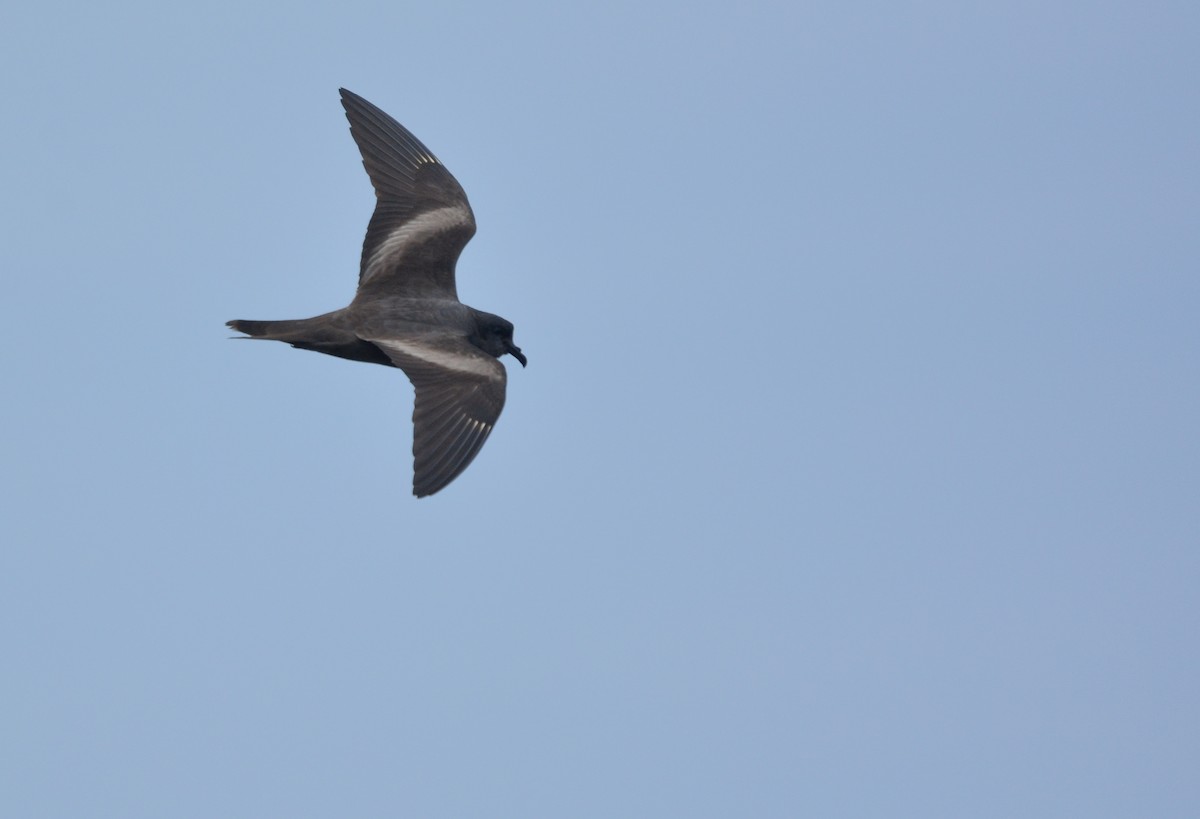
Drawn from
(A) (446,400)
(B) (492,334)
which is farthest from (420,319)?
(A) (446,400)

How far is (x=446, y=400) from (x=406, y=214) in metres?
3.21

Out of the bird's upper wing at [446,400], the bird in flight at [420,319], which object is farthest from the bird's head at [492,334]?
the bird's upper wing at [446,400]

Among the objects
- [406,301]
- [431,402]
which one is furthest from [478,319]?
[431,402]

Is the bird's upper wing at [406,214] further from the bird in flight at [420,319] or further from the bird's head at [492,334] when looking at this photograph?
the bird's head at [492,334]

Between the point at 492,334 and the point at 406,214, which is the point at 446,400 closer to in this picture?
the point at 492,334

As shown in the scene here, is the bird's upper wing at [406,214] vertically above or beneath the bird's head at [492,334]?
above

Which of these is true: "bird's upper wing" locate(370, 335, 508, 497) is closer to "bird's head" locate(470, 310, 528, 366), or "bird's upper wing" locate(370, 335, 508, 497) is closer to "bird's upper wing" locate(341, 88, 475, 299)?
"bird's head" locate(470, 310, 528, 366)

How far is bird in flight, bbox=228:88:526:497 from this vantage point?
14.0 metres

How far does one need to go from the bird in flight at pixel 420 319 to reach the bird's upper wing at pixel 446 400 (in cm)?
1

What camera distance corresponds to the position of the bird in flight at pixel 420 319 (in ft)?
46.0

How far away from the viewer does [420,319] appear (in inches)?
603

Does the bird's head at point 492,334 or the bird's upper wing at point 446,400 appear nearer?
the bird's upper wing at point 446,400

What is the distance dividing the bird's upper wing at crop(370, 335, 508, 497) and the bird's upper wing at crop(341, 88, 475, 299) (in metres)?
1.15

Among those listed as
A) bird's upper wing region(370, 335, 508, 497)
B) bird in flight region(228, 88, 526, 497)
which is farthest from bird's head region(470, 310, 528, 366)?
bird's upper wing region(370, 335, 508, 497)
